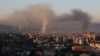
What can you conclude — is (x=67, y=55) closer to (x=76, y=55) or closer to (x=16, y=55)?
(x=76, y=55)

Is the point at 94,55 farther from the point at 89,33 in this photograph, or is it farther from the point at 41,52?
the point at 89,33

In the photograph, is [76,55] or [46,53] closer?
[46,53]

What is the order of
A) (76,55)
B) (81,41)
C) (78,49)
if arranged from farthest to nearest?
(81,41), (78,49), (76,55)

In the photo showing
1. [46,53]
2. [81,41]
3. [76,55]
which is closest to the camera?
[46,53]

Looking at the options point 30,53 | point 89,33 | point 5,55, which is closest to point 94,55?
point 30,53

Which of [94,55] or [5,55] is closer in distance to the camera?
[5,55]

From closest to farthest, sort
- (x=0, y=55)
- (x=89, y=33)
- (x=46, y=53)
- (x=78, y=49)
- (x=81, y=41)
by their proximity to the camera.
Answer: (x=0, y=55)
(x=46, y=53)
(x=78, y=49)
(x=81, y=41)
(x=89, y=33)

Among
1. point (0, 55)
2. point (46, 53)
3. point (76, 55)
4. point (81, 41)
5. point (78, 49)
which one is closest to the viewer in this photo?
point (0, 55)

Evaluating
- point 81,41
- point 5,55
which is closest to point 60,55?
point 5,55
